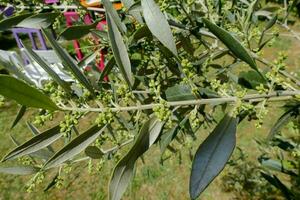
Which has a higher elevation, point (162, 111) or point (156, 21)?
point (156, 21)

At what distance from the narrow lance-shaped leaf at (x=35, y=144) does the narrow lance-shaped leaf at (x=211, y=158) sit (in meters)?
0.41

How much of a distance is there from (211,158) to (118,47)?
339mm

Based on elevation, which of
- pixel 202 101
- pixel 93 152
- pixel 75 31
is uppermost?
pixel 75 31

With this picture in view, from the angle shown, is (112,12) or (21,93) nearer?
(21,93)

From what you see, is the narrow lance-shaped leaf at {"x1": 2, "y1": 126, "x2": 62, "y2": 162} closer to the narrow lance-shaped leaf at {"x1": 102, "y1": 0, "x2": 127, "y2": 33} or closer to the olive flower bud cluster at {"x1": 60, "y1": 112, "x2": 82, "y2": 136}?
the olive flower bud cluster at {"x1": 60, "y1": 112, "x2": 82, "y2": 136}

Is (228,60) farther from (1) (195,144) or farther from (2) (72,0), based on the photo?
(2) (72,0)

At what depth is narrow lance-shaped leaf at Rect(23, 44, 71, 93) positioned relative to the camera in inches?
38.1

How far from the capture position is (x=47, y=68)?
3.26 ft

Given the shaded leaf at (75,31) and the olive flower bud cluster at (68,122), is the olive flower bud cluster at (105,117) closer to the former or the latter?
the olive flower bud cluster at (68,122)

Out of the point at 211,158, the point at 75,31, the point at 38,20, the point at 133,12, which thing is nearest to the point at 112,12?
the point at 133,12

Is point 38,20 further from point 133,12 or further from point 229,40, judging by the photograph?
point 229,40

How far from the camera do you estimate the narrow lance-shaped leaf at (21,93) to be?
779 millimetres

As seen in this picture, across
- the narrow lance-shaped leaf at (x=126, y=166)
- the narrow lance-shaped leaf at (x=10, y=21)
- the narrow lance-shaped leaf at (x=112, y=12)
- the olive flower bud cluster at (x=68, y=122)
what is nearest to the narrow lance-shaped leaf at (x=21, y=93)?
the olive flower bud cluster at (x=68, y=122)

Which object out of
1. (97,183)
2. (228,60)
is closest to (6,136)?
(97,183)
